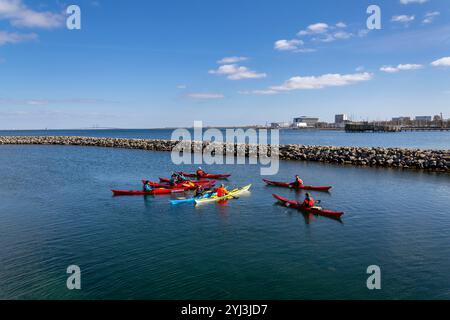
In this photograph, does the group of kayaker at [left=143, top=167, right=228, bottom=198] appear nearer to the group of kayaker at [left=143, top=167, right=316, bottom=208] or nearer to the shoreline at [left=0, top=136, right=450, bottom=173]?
the group of kayaker at [left=143, top=167, right=316, bottom=208]

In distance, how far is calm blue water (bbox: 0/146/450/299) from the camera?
15.7 meters

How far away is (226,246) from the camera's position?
2084 cm

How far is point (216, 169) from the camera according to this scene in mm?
56562

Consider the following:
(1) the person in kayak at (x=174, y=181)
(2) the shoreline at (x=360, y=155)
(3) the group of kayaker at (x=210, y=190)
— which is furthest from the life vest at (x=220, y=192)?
(2) the shoreline at (x=360, y=155)

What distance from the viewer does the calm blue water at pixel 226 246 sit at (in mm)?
15719

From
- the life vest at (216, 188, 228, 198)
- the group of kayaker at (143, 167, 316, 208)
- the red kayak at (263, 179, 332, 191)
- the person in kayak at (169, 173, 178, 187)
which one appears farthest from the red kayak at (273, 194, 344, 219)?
the person in kayak at (169, 173, 178, 187)

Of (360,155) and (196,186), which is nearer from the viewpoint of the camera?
(196,186)

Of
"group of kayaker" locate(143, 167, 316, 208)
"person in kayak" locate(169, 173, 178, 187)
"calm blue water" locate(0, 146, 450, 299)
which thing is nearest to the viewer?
"calm blue water" locate(0, 146, 450, 299)

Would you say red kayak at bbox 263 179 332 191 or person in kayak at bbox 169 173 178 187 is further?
person in kayak at bbox 169 173 178 187

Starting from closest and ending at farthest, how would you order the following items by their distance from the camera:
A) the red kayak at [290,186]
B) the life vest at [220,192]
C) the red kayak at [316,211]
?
the red kayak at [316,211] → the life vest at [220,192] → the red kayak at [290,186]

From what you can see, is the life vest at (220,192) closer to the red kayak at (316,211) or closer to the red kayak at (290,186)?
the red kayak at (316,211)

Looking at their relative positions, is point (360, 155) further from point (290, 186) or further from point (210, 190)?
point (210, 190)

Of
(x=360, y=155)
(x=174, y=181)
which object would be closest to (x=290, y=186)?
(x=174, y=181)
